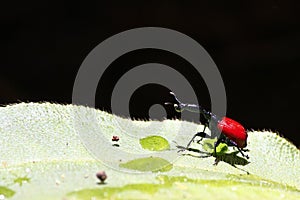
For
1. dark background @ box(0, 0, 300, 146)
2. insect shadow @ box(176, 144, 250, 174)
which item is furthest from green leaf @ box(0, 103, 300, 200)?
dark background @ box(0, 0, 300, 146)

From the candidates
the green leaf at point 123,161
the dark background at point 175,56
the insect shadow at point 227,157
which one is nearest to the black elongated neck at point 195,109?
the green leaf at point 123,161

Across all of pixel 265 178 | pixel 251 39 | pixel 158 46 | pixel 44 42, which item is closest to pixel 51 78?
pixel 44 42

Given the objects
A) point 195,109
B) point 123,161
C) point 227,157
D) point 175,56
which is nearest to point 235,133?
point 227,157

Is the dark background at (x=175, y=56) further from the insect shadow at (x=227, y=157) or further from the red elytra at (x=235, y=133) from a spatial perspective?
the insect shadow at (x=227, y=157)

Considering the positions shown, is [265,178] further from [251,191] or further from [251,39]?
[251,39]

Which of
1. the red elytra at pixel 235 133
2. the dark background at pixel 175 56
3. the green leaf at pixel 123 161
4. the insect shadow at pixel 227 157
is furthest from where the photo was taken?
the dark background at pixel 175 56

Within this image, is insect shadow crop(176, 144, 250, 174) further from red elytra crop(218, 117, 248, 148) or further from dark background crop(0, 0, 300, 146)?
dark background crop(0, 0, 300, 146)
